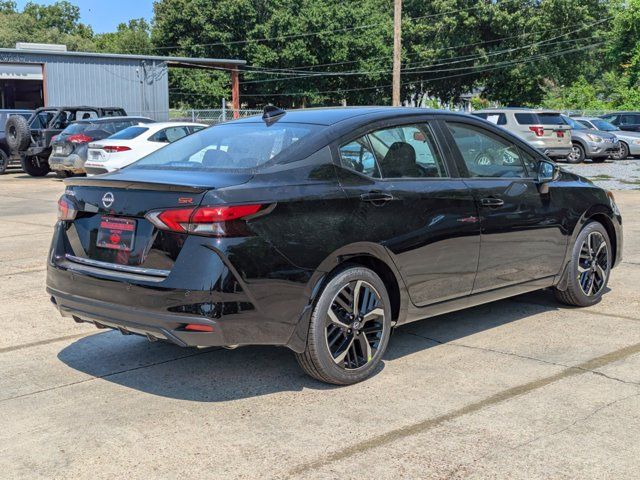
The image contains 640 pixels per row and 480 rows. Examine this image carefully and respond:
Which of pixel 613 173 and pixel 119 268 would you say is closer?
pixel 119 268

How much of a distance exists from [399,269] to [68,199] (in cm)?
207

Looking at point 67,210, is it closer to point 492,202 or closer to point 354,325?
point 354,325

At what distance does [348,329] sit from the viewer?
14.8 feet

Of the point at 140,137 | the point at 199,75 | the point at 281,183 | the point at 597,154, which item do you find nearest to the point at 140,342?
the point at 281,183

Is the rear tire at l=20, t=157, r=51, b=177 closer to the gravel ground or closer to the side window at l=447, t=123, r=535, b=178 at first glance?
the gravel ground

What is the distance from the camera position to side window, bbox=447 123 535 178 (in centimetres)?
540

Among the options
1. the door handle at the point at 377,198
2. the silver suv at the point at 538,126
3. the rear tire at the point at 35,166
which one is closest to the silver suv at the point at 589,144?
the silver suv at the point at 538,126

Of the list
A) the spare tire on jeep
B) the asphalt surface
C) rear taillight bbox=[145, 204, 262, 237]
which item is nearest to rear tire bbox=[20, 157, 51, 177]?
the spare tire on jeep

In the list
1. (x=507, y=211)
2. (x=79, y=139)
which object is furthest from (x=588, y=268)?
(x=79, y=139)

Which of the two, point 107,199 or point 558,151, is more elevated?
point 107,199

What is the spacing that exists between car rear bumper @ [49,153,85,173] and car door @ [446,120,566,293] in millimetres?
14042

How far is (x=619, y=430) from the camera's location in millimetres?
3865

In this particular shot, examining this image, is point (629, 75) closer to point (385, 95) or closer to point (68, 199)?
point (385, 95)

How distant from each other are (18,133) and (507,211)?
1814 cm
